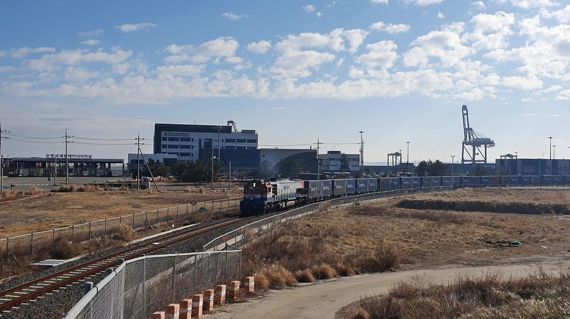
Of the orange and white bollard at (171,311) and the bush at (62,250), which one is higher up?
the orange and white bollard at (171,311)

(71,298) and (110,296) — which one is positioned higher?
(110,296)

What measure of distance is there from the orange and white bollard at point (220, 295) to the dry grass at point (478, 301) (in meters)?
4.49

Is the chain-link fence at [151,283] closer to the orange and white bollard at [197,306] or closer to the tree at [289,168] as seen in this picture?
the orange and white bollard at [197,306]

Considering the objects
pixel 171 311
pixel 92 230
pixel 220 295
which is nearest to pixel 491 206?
pixel 92 230

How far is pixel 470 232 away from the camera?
5125 centimetres

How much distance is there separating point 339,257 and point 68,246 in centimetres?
1464

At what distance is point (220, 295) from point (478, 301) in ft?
27.3

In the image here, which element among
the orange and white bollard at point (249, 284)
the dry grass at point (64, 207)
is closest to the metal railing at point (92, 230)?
the dry grass at point (64, 207)

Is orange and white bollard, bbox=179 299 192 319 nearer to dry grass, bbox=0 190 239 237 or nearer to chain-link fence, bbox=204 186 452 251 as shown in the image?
chain-link fence, bbox=204 186 452 251

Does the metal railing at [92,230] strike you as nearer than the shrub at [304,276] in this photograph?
No

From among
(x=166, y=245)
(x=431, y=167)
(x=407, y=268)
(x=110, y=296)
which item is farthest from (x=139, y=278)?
(x=431, y=167)

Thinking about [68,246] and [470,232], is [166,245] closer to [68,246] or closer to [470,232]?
[68,246]

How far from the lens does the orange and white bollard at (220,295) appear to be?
20781 mm

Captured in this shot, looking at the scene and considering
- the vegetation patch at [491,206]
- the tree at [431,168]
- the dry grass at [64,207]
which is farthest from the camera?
the tree at [431,168]
